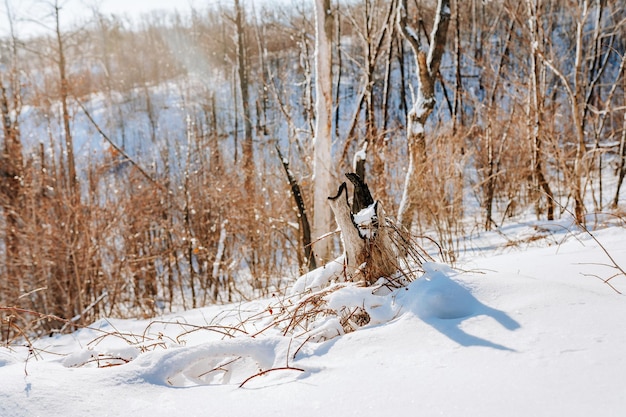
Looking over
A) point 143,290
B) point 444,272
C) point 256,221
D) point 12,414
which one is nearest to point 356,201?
point 444,272

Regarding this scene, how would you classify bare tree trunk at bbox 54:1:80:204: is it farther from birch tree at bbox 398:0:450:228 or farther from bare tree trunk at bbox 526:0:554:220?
bare tree trunk at bbox 526:0:554:220

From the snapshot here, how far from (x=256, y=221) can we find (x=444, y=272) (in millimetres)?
6878

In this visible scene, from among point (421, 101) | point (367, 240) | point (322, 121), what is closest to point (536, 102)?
point (421, 101)

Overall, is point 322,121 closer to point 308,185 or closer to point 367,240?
point 308,185

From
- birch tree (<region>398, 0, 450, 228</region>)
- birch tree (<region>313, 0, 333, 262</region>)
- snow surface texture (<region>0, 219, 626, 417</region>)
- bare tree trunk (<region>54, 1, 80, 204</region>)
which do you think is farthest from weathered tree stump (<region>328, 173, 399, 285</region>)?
bare tree trunk (<region>54, 1, 80, 204</region>)

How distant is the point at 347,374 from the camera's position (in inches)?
48.0

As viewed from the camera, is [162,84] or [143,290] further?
[162,84]

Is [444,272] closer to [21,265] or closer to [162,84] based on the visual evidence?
[21,265]

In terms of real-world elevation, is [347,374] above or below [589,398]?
below

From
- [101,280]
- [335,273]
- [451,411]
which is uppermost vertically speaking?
[451,411]

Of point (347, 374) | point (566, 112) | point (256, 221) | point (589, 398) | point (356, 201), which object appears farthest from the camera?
point (566, 112)

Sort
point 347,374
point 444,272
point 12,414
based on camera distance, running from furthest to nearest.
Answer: point 444,272, point 347,374, point 12,414

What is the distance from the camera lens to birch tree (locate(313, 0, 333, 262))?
4602mm

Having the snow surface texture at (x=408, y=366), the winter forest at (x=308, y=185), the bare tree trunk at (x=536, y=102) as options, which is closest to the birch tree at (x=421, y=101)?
the winter forest at (x=308, y=185)
